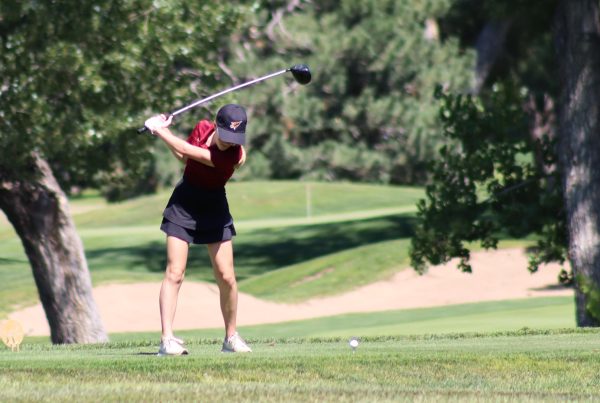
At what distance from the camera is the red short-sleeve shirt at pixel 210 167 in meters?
9.46

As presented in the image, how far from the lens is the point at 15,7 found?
16.4 m

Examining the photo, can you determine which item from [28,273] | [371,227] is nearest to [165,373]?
[28,273]

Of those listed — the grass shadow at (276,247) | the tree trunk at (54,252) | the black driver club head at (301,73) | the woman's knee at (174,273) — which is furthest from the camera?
the grass shadow at (276,247)

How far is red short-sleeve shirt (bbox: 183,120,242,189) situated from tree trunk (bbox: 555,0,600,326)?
8684mm

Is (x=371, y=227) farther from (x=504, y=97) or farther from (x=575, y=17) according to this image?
(x=575, y=17)

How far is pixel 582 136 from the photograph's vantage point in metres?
17.5

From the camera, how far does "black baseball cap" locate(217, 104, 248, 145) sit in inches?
365

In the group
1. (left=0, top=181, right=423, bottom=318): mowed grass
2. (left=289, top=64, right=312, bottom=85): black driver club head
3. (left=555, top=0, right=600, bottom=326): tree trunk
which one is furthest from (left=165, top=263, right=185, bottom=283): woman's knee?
(left=0, top=181, right=423, bottom=318): mowed grass

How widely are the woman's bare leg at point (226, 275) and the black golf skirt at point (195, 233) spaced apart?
0.21 ft

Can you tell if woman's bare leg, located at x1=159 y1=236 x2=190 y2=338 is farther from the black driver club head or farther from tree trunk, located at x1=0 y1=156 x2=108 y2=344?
tree trunk, located at x1=0 y1=156 x2=108 y2=344

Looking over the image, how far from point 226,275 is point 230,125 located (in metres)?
1.21

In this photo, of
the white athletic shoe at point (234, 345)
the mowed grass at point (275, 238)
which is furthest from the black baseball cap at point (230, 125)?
the mowed grass at point (275, 238)

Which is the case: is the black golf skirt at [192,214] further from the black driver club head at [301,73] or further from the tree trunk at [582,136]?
the tree trunk at [582,136]

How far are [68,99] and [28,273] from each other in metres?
13.0
